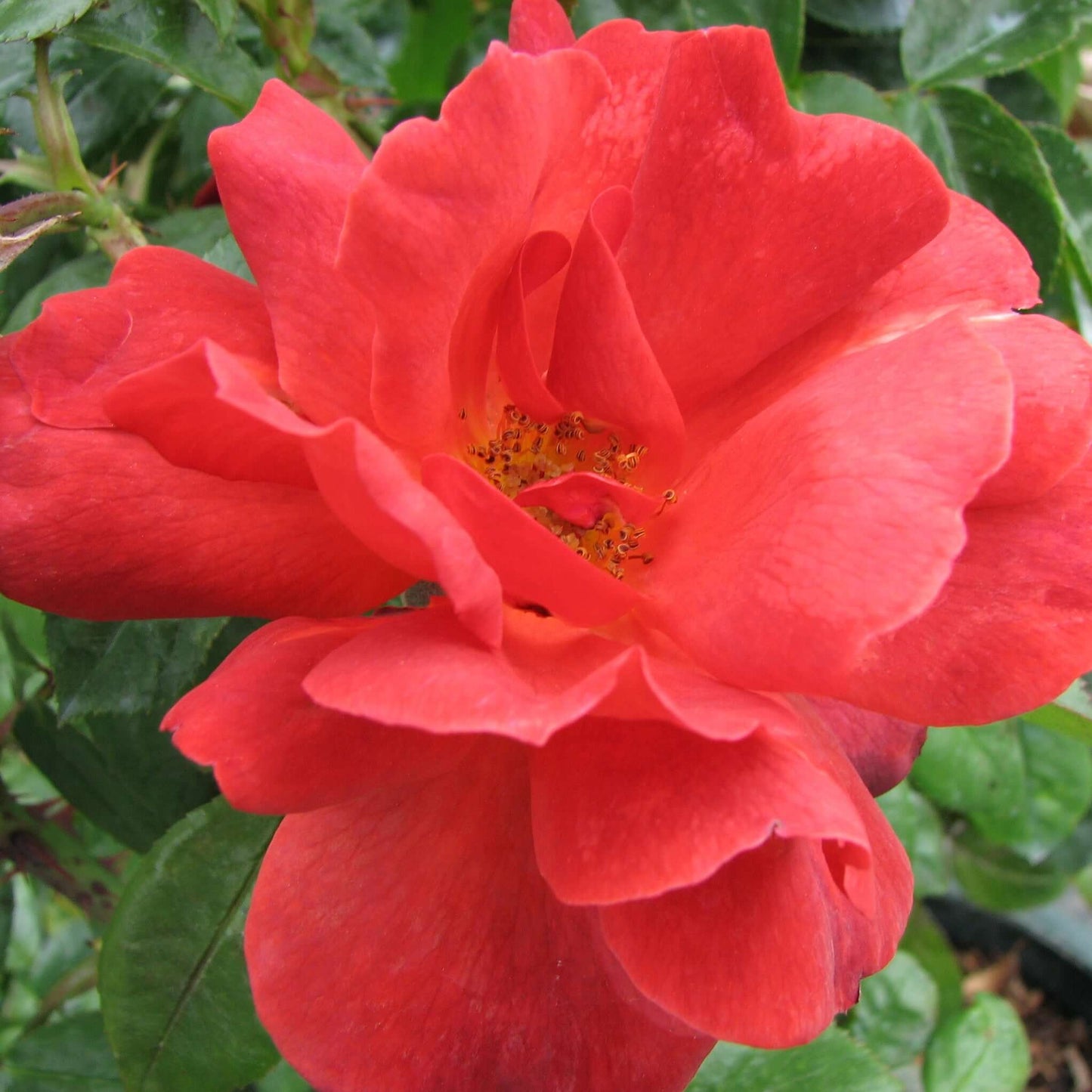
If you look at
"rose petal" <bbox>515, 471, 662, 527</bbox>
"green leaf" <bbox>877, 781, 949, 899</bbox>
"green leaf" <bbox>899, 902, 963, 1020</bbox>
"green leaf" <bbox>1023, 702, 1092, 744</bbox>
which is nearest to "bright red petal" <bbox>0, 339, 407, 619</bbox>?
"rose petal" <bbox>515, 471, 662, 527</bbox>

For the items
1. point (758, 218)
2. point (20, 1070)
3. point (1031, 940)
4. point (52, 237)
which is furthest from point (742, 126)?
point (1031, 940)

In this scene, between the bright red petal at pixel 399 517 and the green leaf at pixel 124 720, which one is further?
the green leaf at pixel 124 720

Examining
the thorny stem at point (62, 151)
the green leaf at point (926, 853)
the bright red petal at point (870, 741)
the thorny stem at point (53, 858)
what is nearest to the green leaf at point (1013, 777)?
the green leaf at point (926, 853)

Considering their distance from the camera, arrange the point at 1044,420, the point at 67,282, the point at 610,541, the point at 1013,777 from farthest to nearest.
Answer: the point at 1013,777 < the point at 67,282 < the point at 610,541 < the point at 1044,420

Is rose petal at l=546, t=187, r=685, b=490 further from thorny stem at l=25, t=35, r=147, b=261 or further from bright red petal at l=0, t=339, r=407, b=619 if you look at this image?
thorny stem at l=25, t=35, r=147, b=261

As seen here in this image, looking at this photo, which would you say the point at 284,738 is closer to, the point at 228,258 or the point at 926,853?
the point at 228,258

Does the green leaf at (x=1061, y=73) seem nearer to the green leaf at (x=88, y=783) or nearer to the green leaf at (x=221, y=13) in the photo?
the green leaf at (x=221, y=13)

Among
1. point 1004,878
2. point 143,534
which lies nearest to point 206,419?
point 143,534
